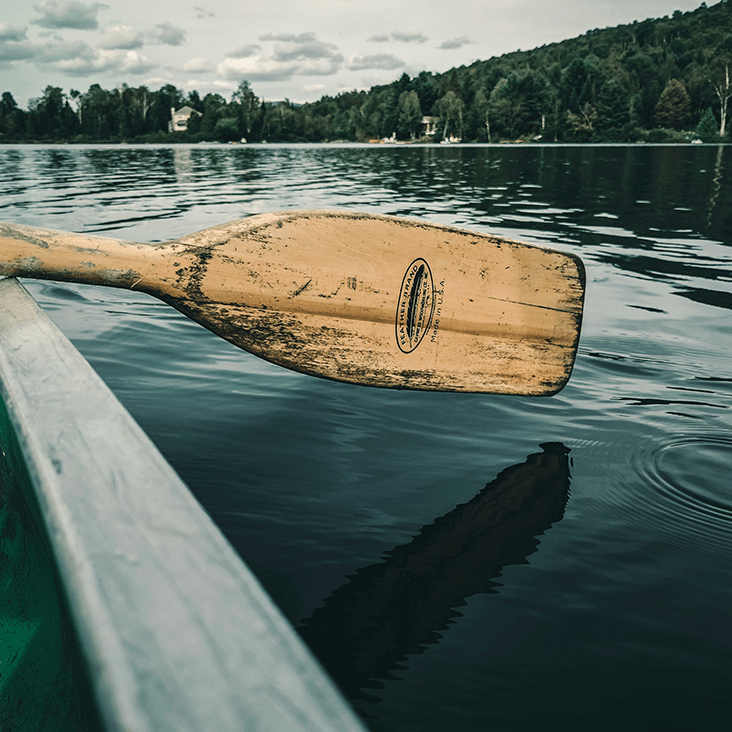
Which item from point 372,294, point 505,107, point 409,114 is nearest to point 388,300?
point 372,294

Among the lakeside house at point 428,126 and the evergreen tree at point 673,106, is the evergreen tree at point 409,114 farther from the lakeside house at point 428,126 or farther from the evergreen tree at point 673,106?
the evergreen tree at point 673,106

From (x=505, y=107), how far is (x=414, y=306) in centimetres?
8059

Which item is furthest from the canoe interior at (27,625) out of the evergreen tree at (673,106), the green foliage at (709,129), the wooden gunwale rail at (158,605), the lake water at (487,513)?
the evergreen tree at (673,106)

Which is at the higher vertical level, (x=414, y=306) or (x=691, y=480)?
(x=414, y=306)

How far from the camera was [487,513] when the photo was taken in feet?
6.59

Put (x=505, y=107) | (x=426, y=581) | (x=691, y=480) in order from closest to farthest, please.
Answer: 1. (x=426, y=581)
2. (x=691, y=480)
3. (x=505, y=107)

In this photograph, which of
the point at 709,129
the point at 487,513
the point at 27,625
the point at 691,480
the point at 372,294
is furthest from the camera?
the point at 709,129

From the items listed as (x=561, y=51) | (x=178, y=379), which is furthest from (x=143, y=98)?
(x=178, y=379)

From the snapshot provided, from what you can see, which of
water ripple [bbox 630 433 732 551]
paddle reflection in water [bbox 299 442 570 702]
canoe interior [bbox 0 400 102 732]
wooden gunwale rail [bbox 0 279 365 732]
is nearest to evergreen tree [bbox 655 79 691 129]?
water ripple [bbox 630 433 732 551]

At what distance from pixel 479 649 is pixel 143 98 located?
342 feet

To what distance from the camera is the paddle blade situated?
7.35 feet

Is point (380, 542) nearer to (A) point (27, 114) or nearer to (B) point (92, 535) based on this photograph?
(B) point (92, 535)

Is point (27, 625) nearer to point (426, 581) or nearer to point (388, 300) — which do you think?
point (426, 581)

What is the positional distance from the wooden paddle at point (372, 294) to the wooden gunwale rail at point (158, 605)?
4.09 feet
